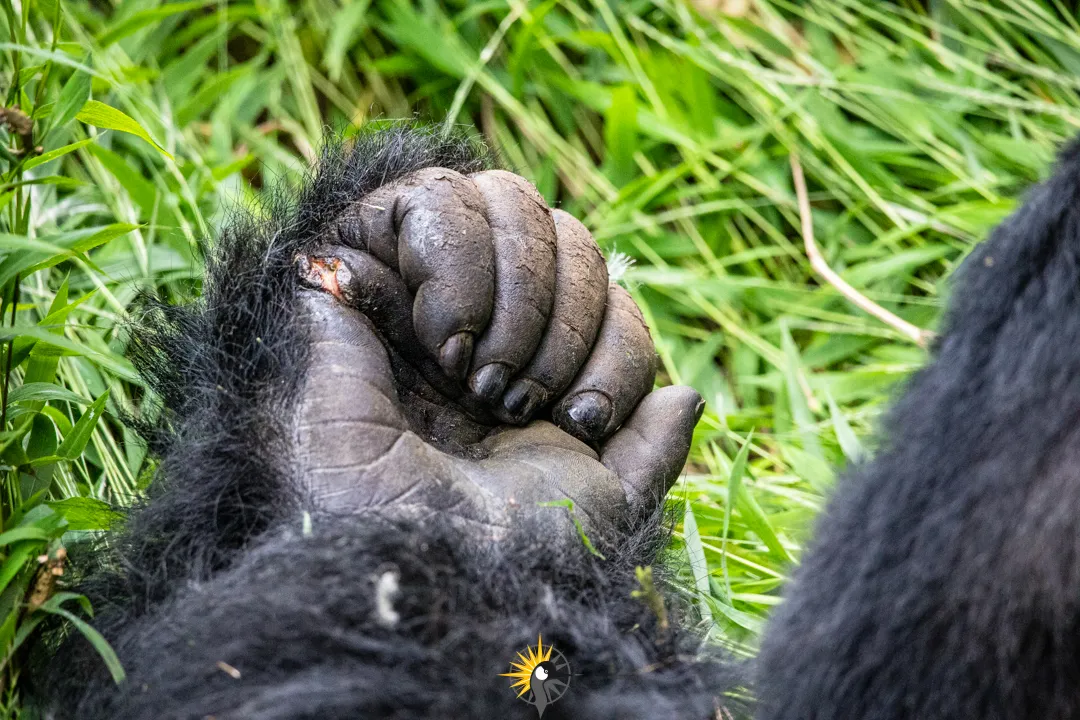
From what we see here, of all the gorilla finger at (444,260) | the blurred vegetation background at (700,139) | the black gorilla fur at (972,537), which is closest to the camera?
the black gorilla fur at (972,537)

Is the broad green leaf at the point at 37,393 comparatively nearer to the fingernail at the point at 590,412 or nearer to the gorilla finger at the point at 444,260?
the gorilla finger at the point at 444,260

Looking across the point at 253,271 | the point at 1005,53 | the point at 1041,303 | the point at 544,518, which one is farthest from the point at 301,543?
the point at 1005,53

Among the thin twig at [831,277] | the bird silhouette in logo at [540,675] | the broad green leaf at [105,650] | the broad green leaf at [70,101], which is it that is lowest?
the thin twig at [831,277]

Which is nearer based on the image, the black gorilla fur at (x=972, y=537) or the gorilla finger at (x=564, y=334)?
the black gorilla fur at (x=972, y=537)

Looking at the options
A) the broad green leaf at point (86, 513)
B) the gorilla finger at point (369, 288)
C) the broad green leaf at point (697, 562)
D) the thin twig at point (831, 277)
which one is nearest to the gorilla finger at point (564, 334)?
the gorilla finger at point (369, 288)

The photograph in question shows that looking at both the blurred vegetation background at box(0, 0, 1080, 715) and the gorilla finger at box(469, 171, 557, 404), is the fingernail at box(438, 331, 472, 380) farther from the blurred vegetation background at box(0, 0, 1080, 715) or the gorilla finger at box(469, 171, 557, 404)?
the blurred vegetation background at box(0, 0, 1080, 715)

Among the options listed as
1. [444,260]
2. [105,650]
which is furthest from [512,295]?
[105,650]
